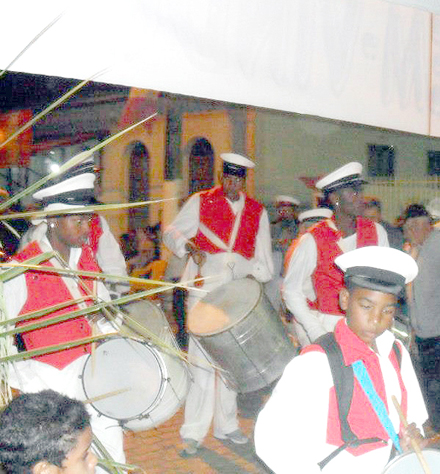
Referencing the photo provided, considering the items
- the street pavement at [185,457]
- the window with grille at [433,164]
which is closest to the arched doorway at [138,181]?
the window with grille at [433,164]

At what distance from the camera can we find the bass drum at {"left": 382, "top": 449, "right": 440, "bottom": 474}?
2365 millimetres

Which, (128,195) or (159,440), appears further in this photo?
(128,195)

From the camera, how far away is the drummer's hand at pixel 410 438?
261cm

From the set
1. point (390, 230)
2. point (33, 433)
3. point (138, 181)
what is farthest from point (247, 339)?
point (138, 181)

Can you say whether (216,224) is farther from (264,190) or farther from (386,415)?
(264,190)

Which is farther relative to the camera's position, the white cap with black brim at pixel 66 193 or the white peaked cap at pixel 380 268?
the white cap with black brim at pixel 66 193

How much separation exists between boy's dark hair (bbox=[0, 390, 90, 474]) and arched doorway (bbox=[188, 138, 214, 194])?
1431cm

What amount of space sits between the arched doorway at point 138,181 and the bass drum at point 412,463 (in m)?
15.7

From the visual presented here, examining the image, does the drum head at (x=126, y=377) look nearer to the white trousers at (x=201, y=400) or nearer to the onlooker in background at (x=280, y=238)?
the white trousers at (x=201, y=400)

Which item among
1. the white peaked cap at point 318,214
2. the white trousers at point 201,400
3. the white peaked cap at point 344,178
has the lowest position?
the white trousers at point 201,400

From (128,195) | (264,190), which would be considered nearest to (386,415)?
(264,190)

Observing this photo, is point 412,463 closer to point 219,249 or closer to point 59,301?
point 59,301

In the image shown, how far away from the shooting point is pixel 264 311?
4762mm

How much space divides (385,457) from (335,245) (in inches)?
85.2
